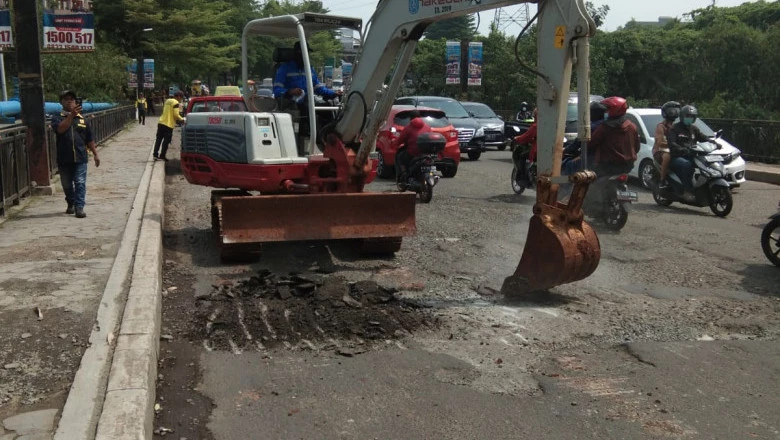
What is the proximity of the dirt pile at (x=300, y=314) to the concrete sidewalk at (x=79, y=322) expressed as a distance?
21.2 inches

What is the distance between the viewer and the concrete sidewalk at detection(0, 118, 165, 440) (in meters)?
4.17

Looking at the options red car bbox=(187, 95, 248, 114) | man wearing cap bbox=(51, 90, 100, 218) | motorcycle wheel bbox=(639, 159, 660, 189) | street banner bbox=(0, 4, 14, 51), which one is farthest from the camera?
red car bbox=(187, 95, 248, 114)

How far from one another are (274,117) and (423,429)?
17.7 ft

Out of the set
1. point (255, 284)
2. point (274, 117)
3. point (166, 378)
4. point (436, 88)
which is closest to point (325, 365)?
point (166, 378)

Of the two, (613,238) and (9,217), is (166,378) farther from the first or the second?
(613,238)

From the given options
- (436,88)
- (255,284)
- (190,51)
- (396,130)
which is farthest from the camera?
(190,51)

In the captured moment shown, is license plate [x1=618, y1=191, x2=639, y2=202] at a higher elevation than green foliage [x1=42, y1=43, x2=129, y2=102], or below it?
below

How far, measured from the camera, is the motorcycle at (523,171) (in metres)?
13.8

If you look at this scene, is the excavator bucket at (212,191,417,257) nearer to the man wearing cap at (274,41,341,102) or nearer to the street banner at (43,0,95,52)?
the man wearing cap at (274,41,341,102)

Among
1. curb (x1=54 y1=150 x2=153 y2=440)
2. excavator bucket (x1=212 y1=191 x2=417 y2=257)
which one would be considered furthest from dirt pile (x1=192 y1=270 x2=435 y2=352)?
excavator bucket (x1=212 y1=191 x2=417 y2=257)

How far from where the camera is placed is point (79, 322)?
5.75 m

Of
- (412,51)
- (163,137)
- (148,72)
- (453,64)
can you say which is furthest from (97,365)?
(148,72)

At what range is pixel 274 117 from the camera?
8.96 m

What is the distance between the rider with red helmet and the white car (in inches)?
141
